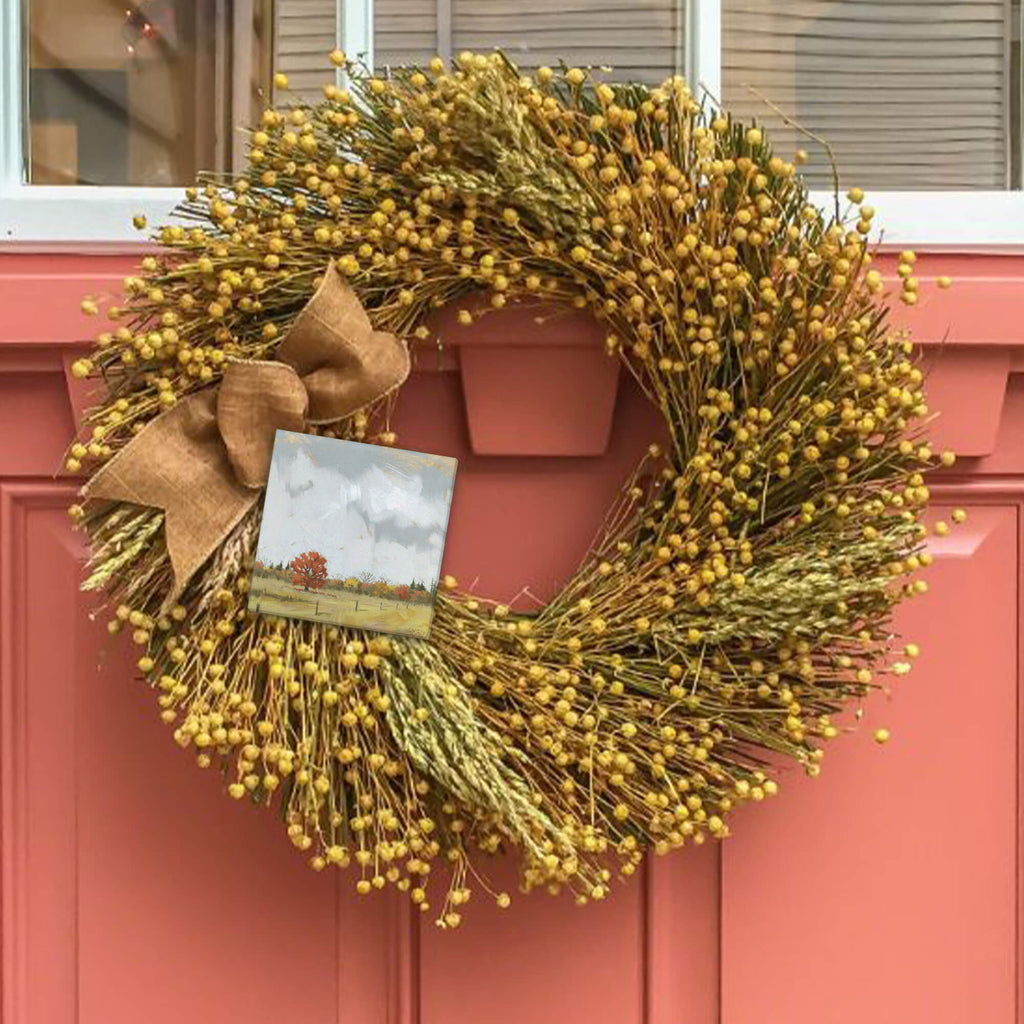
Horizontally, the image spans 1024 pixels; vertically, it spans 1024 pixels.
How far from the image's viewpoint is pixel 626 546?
3.44ft

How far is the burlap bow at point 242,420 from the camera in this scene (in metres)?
0.99

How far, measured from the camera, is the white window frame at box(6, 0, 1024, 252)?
3.84ft

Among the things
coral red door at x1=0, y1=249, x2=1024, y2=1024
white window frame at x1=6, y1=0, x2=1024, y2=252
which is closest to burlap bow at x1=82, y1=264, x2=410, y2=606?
coral red door at x1=0, y1=249, x2=1024, y2=1024

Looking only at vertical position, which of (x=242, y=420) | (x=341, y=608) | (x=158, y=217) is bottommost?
(x=341, y=608)

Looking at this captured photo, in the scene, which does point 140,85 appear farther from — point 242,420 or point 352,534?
point 352,534

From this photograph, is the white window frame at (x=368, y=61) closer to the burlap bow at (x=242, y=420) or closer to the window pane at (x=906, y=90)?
the window pane at (x=906, y=90)

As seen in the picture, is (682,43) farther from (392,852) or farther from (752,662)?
(392,852)

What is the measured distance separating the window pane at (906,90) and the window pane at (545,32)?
13 centimetres

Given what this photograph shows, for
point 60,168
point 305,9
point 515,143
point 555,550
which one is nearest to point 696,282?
point 515,143

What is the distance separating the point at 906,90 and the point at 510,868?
0.89 m

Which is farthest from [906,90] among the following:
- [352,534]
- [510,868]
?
[510,868]

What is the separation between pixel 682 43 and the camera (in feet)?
3.95

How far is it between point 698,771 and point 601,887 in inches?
5.0

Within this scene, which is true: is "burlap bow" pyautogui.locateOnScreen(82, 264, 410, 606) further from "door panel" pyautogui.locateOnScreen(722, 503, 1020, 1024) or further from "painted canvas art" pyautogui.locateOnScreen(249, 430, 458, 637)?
"door panel" pyautogui.locateOnScreen(722, 503, 1020, 1024)
